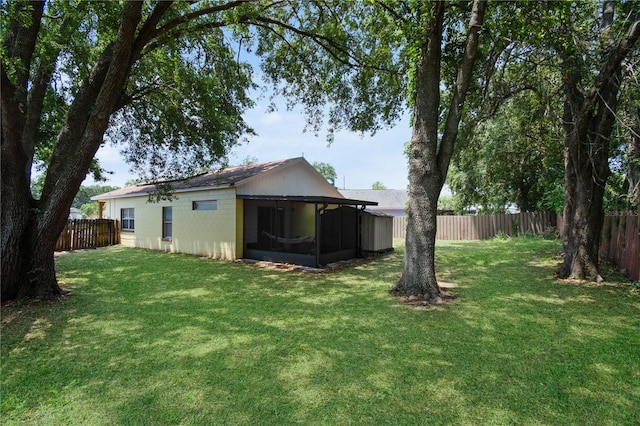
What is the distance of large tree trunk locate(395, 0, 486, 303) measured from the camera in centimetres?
560

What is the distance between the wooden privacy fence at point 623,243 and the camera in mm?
6441

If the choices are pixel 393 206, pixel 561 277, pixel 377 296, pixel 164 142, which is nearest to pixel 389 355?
pixel 377 296

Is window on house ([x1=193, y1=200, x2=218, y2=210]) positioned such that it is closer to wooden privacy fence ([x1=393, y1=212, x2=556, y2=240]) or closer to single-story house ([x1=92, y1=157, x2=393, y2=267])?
single-story house ([x1=92, y1=157, x2=393, y2=267])

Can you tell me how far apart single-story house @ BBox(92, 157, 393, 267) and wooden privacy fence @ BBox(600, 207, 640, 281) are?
6.23m

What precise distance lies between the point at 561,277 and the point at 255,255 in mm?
8147

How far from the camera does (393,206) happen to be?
1396 inches

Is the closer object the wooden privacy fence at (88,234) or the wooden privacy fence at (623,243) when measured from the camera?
the wooden privacy fence at (623,243)

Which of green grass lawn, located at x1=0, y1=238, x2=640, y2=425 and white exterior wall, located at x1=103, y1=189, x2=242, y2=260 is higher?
white exterior wall, located at x1=103, y1=189, x2=242, y2=260

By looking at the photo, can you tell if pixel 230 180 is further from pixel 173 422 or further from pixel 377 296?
pixel 173 422

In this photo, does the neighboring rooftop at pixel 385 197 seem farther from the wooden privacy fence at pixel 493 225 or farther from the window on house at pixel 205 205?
the window on house at pixel 205 205

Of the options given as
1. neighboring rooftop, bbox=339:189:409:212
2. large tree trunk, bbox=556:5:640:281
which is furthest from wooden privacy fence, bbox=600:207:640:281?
neighboring rooftop, bbox=339:189:409:212

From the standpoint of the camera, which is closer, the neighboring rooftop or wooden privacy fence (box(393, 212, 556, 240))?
wooden privacy fence (box(393, 212, 556, 240))

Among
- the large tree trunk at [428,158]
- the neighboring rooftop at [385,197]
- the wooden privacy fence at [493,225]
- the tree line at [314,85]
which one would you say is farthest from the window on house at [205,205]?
the neighboring rooftop at [385,197]

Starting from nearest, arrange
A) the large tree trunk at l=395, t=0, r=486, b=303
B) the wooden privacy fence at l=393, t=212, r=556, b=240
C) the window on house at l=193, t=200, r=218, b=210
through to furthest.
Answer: the large tree trunk at l=395, t=0, r=486, b=303 < the window on house at l=193, t=200, r=218, b=210 < the wooden privacy fence at l=393, t=212, r=556, b=240
